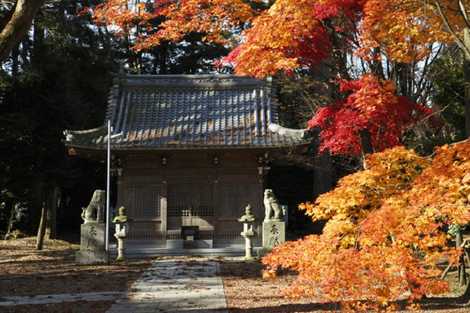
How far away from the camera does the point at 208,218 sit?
16.4m

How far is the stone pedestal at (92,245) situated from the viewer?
46.6 ft

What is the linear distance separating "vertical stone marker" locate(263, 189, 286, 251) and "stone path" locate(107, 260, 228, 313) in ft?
6.20

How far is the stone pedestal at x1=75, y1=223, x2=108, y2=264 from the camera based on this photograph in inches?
559

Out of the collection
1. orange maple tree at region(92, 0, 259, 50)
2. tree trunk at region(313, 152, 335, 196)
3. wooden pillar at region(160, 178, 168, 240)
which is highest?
orange maple tree at region(92, 0, 259, 50)

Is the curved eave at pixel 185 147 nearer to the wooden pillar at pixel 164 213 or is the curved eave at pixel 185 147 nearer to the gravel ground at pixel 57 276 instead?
the wooden pillar at pixel 164 213

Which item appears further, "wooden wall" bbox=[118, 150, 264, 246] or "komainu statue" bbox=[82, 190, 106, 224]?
"wooden wall" bbox=[118, 150, 264, 246]

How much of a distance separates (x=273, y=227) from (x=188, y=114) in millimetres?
5019

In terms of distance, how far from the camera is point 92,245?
14227mm

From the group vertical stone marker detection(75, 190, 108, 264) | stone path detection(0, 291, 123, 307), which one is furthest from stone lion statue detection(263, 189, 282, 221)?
stone path detection(0, 291, 123, 307)

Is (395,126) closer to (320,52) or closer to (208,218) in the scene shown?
(320,52)

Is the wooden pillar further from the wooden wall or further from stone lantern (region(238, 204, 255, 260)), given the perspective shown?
stone lantern (region(238, 204, 255, 260))

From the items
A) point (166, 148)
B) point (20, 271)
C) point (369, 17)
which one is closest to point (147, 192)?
point (166, 148)

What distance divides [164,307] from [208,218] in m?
8.09

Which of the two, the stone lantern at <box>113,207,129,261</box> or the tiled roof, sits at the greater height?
the tiled roof
